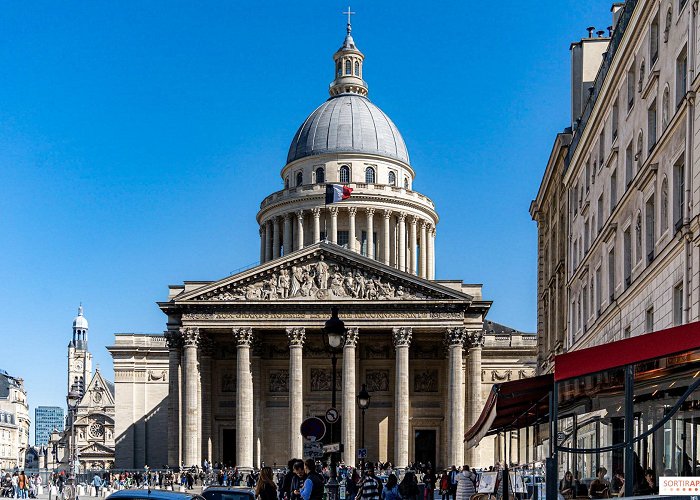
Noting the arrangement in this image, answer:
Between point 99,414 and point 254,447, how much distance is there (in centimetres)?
4816

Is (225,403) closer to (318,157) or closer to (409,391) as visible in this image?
(409,391)

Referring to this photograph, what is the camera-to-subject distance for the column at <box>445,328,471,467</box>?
3000 inches

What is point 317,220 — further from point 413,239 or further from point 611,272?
point 611,272

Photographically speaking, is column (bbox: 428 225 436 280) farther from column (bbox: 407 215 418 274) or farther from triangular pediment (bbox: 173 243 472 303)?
triangular pediment (bbox: 173 243 472 303)

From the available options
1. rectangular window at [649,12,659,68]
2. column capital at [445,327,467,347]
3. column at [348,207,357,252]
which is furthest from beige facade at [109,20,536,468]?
rectangular window at [649,12,659,68]

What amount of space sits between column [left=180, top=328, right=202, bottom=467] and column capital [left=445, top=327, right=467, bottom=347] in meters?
16.4

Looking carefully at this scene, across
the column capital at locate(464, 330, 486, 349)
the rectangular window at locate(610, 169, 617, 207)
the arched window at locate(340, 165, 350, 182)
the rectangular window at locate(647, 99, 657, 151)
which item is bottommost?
the column capital at locate(464, 330, 486, 349)

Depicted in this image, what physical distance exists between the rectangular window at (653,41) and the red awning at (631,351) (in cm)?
1767

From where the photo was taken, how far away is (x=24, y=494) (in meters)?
59.0

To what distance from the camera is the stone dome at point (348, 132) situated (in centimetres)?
10500

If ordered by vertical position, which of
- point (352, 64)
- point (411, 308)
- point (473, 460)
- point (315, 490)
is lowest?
point (473, 460)

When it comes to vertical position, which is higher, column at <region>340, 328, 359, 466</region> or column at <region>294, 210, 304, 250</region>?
column at <region>294, 210, 304, 250</region>

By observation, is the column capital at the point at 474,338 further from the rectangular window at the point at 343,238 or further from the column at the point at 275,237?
the column at the point at 275,237

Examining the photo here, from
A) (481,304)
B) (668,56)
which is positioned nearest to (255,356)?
(481,304)
